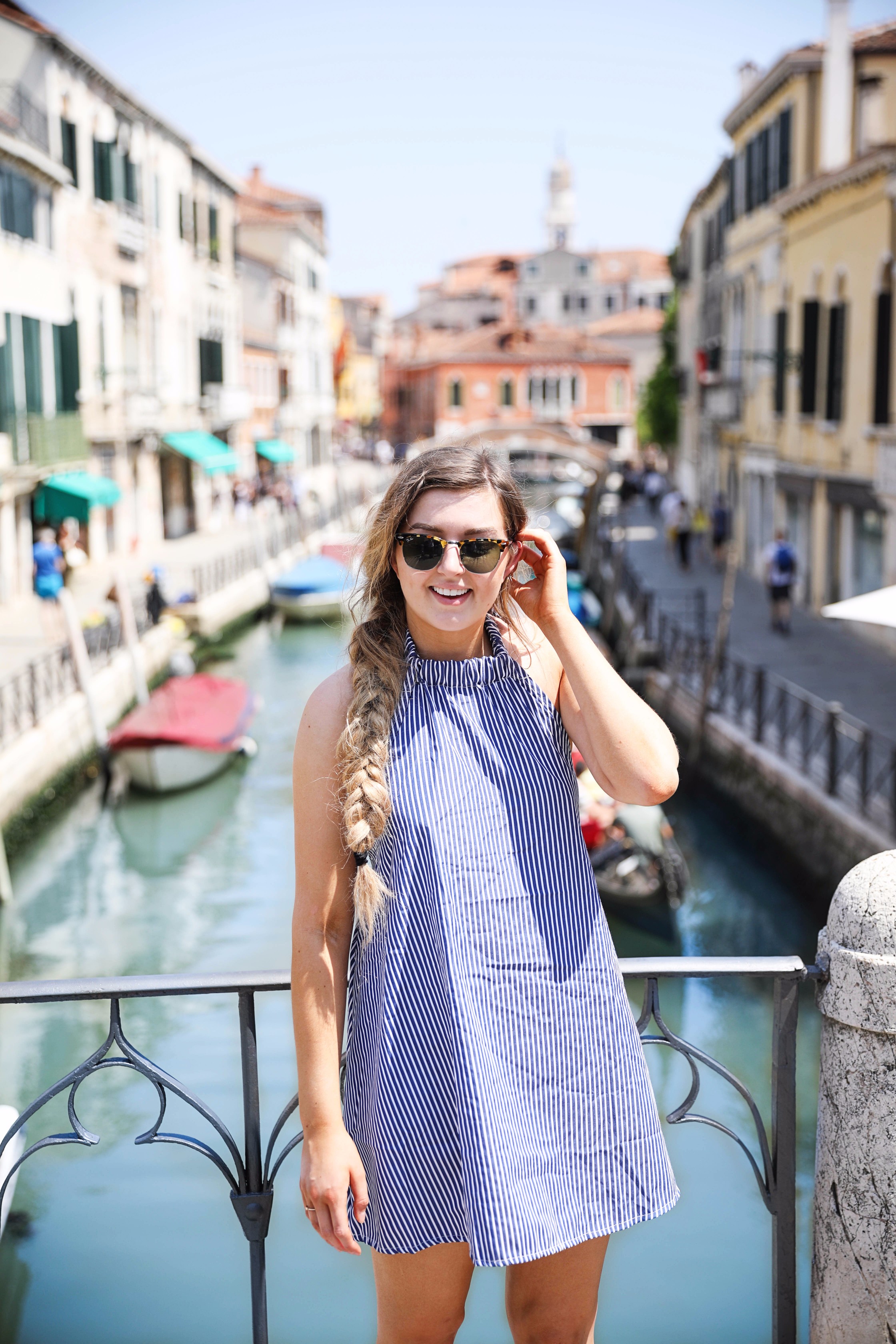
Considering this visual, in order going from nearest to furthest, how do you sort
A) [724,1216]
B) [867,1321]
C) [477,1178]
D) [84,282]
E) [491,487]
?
[477,1178]
[491,487]
[867,1321]
[724,1216]
[84,282]

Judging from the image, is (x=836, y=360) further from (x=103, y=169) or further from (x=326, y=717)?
(x=326, y=717)

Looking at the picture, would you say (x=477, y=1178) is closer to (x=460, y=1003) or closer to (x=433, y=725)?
(x=460, y=1003)

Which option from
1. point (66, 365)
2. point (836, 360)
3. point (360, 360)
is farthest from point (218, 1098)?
point (360, 360)

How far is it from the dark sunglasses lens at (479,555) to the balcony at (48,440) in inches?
780

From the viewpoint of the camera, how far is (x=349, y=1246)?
1.91 metres

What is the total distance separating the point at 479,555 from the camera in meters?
2.01

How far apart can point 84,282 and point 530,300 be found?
57.1m

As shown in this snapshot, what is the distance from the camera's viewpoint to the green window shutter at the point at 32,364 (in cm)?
2172

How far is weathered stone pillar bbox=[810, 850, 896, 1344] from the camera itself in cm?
227

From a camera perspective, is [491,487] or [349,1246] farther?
[491,487]

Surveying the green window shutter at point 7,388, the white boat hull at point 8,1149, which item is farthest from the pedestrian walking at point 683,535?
the white boat hull at point 8,1149

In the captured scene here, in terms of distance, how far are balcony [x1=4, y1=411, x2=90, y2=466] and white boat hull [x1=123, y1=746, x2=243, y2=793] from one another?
24.8ft

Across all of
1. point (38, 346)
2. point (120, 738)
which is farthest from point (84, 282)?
point (120, 738)

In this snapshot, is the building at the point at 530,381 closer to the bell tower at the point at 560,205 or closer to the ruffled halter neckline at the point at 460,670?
the bell tower at the point at 560,205
